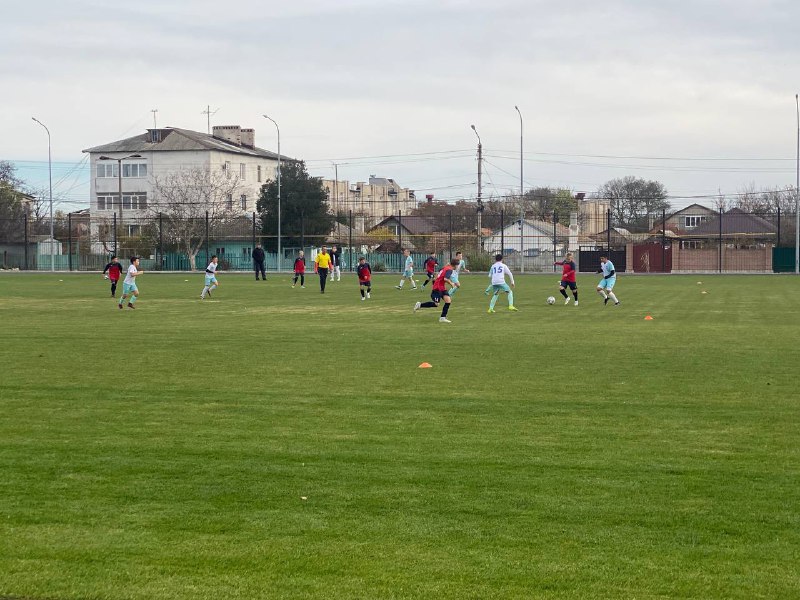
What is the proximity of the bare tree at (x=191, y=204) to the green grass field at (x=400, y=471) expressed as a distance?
64.4 meters

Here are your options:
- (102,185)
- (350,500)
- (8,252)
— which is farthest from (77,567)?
(102,185)

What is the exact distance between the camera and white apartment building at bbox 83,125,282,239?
344 feet

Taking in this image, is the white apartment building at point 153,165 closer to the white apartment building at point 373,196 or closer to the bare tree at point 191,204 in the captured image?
the bare tree at point 191,204

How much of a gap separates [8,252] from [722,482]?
8401 centimetres

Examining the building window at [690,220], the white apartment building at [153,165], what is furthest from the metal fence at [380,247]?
the building window at [690,220]

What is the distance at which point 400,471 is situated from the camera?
29.2 feet

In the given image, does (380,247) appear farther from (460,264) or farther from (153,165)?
(460,264)

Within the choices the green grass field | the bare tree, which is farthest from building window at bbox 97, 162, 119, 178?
the green grass field

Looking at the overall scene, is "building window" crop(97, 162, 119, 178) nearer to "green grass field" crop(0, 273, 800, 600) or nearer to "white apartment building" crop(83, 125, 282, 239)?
"white apartment building" crop(83, 125, 282, 239)

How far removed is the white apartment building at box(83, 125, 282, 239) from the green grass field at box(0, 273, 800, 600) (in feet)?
289

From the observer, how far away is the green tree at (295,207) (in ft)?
278

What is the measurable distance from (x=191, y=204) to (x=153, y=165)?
81.4 feet

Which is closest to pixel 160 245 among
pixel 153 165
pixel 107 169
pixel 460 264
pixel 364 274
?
pixel 153 165

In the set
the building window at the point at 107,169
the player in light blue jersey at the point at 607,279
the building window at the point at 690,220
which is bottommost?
the player in light blue jersey at the point at 607,279
